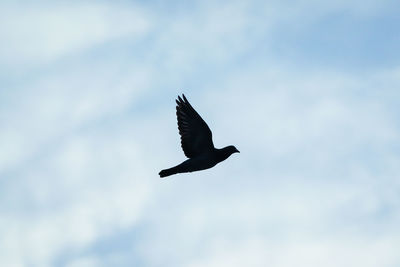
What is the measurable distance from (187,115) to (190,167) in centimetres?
212

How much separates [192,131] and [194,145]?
577 millimetres

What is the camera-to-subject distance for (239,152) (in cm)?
1738

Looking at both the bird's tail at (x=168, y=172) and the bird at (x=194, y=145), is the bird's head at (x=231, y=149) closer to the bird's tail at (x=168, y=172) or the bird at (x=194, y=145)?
the bird at (x=194, y=145)

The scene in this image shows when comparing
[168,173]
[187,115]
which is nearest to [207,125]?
[187,115]

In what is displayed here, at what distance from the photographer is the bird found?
54.4 feet

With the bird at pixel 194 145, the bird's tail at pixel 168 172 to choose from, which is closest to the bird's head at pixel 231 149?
the bird at pixel 194 145

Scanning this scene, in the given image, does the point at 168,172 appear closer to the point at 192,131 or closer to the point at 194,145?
the point at 194,145

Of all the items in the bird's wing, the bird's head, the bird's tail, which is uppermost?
the bird's wing

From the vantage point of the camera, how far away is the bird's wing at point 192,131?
55.3ft

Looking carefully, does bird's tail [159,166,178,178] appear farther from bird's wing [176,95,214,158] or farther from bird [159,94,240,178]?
bird's wing [176,95,214,158]

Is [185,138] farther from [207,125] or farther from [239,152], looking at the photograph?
[239,152]

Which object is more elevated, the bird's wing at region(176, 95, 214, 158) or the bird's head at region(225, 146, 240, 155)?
the bird's wing at region(176, 95, 214, 158)

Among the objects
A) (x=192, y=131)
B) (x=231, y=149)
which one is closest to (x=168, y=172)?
(x=192, y=131)

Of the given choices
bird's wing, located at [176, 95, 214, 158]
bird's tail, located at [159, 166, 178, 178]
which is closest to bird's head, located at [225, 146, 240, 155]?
bird's wing, located at [176, 95, 214, 158]
